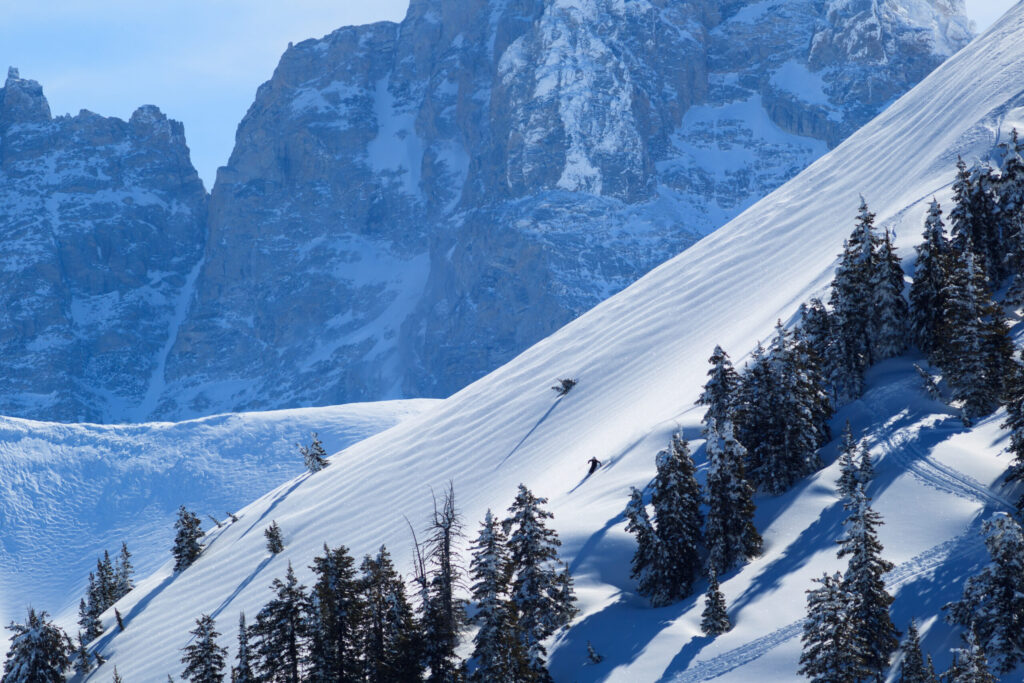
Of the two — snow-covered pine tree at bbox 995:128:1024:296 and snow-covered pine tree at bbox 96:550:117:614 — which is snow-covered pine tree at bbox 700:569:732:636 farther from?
snow-covered pine tree at bbox 96:550:117:614

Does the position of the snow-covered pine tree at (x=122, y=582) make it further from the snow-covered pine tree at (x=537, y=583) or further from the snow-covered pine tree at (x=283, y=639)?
the snow-covered pine tree at (x=537, y=583)

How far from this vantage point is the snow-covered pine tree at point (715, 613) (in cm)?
3181

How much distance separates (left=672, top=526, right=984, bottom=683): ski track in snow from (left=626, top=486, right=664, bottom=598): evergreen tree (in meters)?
4.57

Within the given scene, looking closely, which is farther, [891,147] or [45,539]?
[45,539]

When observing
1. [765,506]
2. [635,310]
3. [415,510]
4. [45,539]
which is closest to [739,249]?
[635,310]

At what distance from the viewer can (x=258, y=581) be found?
5284 centimetres

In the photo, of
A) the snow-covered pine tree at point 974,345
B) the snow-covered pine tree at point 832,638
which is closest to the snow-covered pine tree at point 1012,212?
the snow-covered pine tree at point 974,345

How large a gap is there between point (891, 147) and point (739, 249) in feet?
42.0

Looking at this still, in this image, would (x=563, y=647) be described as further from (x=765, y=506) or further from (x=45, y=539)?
(x=45, y=539)

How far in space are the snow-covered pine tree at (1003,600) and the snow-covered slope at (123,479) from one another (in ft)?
238

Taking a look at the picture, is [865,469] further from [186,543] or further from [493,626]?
[186,543]

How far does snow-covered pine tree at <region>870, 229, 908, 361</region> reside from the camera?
135ft

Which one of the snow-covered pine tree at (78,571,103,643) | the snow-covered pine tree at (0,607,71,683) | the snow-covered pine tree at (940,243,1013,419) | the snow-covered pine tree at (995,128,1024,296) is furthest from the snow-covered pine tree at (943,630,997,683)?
the snow-covered pine tree at (78,571,103,643)

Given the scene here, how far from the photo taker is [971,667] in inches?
928
